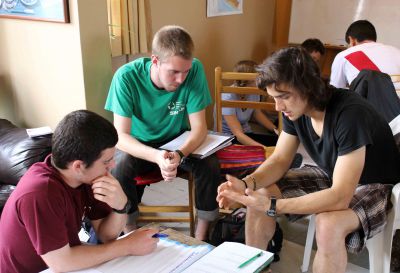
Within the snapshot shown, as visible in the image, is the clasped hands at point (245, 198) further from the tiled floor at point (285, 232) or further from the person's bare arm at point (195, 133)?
the tiled floor at point (285, 232)

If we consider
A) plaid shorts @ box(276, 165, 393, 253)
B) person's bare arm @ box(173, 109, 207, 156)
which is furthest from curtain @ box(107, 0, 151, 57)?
plaid shorts @ box(276, 165, 393, 253)

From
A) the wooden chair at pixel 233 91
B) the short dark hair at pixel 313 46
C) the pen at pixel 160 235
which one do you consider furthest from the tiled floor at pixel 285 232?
the short dark hair at pixel 313 46

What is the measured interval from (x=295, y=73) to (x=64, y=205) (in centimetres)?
88

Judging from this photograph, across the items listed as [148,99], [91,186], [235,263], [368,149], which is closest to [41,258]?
[91,186]

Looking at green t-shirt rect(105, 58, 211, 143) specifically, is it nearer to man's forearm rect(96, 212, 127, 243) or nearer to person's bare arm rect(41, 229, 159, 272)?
man's forearm rect(96, 212, 127, 243)

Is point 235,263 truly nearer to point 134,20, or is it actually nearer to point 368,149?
point 368,149

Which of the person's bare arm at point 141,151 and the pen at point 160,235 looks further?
the person's bare arm at point 141,151

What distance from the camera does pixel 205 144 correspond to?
2010 mm

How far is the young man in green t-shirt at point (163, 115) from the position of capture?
1837mm

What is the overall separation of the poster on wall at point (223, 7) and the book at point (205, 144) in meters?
1.56

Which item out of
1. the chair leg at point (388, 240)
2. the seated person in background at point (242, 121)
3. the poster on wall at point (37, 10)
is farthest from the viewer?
the seated person in background at point (242, 121)

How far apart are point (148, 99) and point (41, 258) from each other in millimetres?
1071

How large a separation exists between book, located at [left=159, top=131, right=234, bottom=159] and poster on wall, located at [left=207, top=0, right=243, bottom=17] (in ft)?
5.11

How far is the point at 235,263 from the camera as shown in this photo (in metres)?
1.06
